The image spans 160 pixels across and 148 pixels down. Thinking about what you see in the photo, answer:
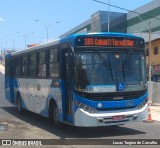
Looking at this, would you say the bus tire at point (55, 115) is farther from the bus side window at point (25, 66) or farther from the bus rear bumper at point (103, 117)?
the bus side window at point (25, 66)

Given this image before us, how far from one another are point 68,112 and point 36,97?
365 cm

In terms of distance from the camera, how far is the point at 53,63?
1333 centimetres

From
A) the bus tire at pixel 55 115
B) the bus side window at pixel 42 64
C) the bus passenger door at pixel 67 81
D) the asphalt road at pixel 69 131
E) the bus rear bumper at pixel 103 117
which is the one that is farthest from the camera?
the bus side window at pixel 42 64

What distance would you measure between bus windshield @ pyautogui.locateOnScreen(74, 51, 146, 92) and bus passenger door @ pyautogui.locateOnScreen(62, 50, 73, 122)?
38cm

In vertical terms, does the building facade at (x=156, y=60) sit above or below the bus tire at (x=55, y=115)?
above

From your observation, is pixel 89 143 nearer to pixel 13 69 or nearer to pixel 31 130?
pixel 31 130

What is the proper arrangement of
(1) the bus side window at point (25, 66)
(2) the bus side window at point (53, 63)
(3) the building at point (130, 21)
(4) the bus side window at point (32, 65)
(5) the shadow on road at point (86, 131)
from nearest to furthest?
(5) the shadow on road at point (86, 131) < (2) the bus side window at point (53, 63) < (4) the bus side window at point (32, 65) < (1) the bus side window at point (25, 66) < (3) the building at point (130, 21)

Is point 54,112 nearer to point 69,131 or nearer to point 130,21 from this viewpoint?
point 69,131

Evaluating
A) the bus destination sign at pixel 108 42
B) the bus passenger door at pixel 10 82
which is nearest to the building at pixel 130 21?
the bus passenger door at pixel 10 82

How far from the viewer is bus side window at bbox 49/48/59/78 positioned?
13.0 metres

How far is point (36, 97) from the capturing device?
15.6 meters

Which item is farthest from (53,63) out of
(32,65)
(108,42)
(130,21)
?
(130,21)

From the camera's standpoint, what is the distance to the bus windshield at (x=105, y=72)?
37.7 feet

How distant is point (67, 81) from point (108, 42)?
1725 millimetres
